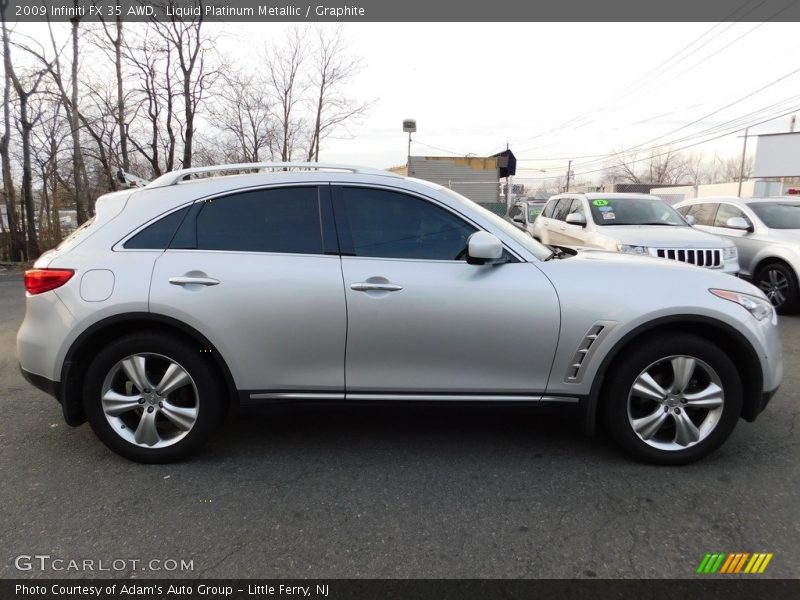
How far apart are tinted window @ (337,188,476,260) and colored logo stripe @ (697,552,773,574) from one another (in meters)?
1.86

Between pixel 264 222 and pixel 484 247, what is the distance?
4.31 feet

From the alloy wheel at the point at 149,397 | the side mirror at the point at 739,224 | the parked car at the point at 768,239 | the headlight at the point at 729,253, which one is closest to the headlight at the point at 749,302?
the alloy wheel at the point at 149,397

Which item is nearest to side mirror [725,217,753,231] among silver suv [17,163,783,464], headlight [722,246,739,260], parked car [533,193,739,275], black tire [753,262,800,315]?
black tire [753,262,800,315]

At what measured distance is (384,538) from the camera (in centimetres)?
241

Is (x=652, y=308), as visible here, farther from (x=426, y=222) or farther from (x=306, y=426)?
(x=306, y=426)

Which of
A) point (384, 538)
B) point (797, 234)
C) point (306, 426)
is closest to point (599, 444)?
point (384, 538)

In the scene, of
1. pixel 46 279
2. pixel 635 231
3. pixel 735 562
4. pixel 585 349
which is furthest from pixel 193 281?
pixel 635 231

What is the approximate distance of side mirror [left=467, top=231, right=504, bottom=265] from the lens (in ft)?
9.24

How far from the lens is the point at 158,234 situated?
305 cm

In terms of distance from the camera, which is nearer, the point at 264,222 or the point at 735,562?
the point at 735,562

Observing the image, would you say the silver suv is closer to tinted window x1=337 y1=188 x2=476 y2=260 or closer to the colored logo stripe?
tinted window x1=337 y1=188 x2=476 y2=260

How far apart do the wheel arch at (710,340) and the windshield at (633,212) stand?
4.90 metres

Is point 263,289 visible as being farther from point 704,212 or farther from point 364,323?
point 704,212

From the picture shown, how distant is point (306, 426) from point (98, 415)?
129 centimetres
